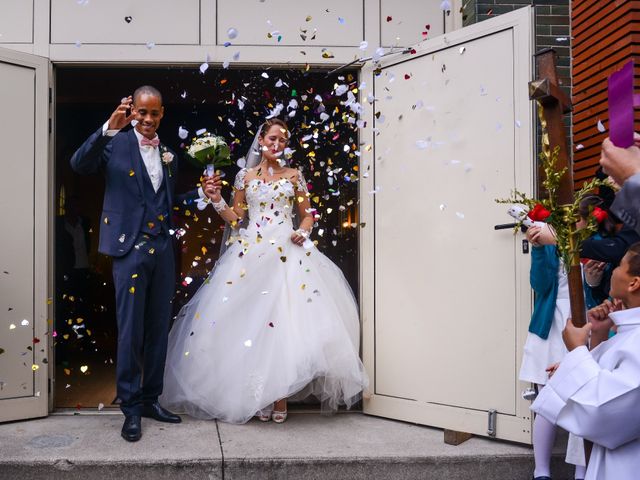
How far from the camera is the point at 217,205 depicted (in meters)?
5.07

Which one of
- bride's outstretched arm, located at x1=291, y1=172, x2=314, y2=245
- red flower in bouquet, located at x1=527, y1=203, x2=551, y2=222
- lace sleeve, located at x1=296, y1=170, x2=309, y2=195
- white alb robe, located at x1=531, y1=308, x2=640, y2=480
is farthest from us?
lace sleeve, located at x1=296, y1=170, x2=309, y2=195

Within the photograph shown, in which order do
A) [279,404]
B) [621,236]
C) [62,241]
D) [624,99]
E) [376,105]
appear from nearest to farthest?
[624,99], [621,236], [279,404], [376,105], [62,241]

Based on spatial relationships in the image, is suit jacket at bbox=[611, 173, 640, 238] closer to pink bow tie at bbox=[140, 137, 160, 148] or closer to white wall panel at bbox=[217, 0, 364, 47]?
pink bow tie at bbox=[140, 137, 160, 148]

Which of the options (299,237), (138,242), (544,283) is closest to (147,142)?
(138,242)

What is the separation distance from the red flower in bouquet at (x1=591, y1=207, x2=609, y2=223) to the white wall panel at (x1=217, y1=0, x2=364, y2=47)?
289 centimetres

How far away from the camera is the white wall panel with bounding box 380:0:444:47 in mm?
5297

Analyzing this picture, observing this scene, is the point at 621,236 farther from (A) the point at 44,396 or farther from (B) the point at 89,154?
(A) the point at 44,396

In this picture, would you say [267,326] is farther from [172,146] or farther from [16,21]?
[172,146]

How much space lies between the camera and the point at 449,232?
477 centimetres

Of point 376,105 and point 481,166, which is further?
point 376,105

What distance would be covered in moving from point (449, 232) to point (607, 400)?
2.75 metres

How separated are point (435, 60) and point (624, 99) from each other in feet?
10.0

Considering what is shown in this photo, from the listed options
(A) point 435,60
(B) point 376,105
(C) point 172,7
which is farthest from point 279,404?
A: (C) point 172,7

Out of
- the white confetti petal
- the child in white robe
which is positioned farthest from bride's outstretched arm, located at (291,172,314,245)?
the child in white robe
